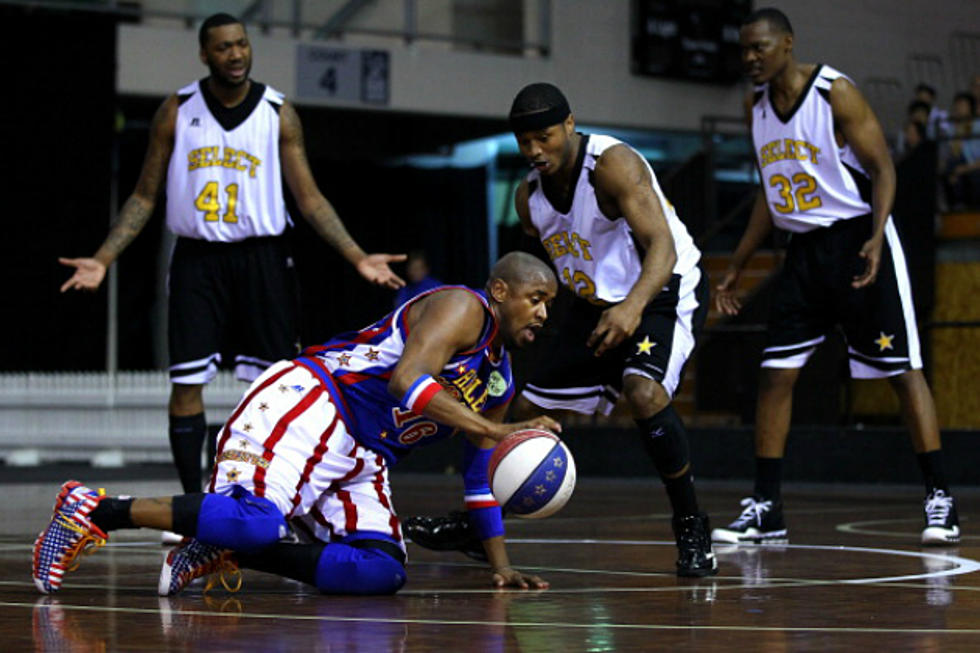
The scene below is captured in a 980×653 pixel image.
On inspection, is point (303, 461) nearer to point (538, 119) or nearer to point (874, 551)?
point (538, 119)

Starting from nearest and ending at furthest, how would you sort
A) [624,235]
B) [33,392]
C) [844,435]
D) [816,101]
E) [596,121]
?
[624,235] → [816,101] → [844,435] → [33,392] → [596,121]

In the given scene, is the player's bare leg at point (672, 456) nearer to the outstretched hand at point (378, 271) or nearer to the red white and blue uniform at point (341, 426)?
the red white and blue uniform at point (341, 426)

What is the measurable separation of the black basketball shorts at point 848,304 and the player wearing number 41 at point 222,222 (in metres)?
2.05

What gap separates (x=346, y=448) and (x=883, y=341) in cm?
307

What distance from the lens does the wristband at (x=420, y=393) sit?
18.1 feet

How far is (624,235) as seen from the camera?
21.9 ft

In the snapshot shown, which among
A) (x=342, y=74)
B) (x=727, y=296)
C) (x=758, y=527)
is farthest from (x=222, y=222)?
(x=342, y=74)

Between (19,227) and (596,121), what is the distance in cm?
691

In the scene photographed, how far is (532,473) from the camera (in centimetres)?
566

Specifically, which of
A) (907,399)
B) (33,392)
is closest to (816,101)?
(907,399)

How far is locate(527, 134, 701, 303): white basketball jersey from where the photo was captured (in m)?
6.58

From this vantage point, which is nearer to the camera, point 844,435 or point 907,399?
point 907,399

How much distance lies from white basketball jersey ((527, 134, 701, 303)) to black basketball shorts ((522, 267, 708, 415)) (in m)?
0.10

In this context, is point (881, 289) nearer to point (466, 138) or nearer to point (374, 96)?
point (374, 96)
